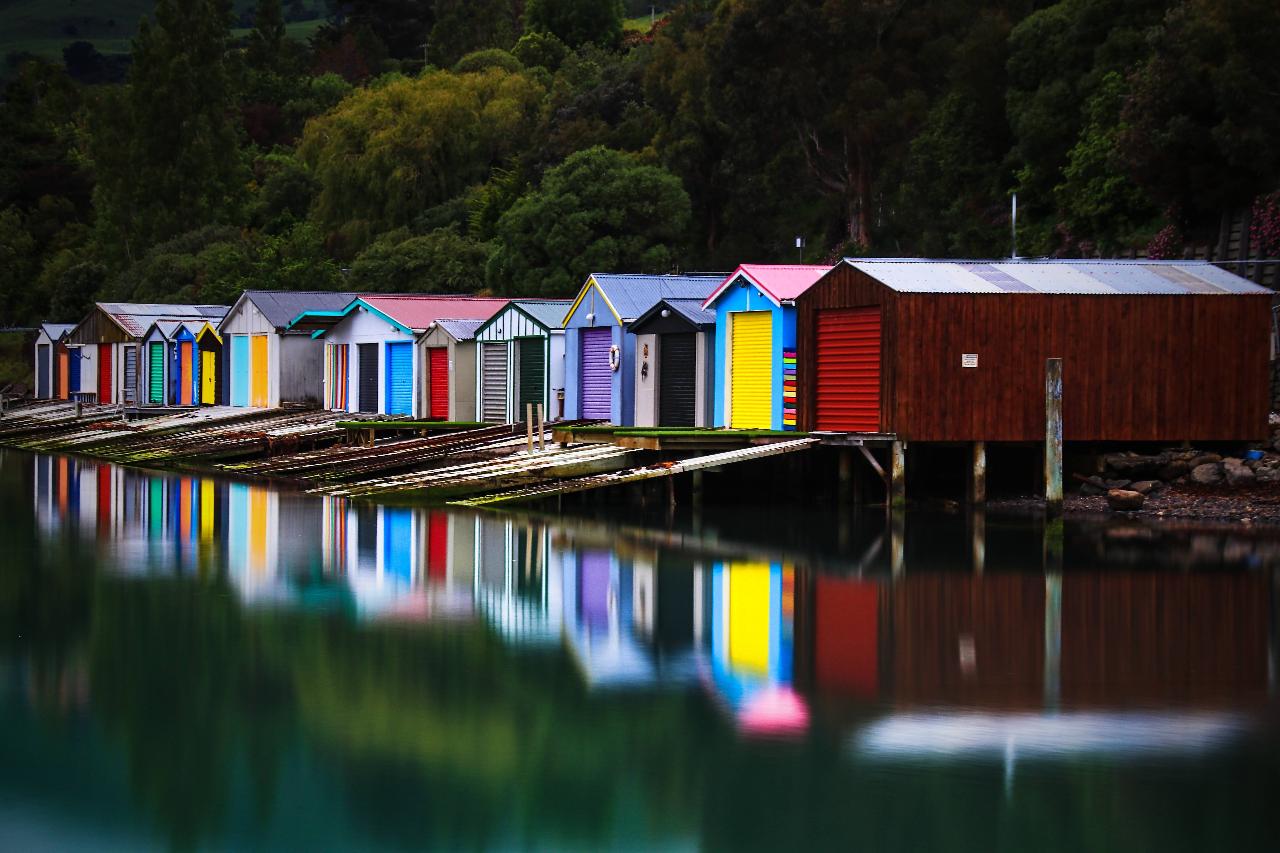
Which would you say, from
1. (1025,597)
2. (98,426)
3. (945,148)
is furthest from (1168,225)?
(98,426)

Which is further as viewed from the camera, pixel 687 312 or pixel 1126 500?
pixel 687 312

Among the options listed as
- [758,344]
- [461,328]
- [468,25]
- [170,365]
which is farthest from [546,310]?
[468,25]


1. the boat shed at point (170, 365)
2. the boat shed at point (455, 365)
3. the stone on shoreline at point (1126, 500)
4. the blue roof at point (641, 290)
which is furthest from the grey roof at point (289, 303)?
the stone on shoreline at point (1126, 500)

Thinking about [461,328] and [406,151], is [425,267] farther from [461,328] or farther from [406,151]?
[461,328]

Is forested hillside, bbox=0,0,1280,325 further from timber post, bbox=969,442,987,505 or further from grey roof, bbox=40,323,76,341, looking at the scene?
timber post, bbox=969,442,987,505

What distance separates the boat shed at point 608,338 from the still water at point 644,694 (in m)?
10.9

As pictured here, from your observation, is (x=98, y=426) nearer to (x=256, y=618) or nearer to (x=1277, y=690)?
(x=256, y=618)

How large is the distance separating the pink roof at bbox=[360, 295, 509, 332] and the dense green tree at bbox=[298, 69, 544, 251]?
28.9 meters

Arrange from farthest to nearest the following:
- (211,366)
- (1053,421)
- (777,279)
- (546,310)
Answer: (211,366) < (546,310) < (777,279) < (1053,421)

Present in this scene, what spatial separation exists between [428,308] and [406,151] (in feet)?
105

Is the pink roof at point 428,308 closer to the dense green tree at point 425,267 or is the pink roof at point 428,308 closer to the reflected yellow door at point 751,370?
the reflected yellow door at point 751,370

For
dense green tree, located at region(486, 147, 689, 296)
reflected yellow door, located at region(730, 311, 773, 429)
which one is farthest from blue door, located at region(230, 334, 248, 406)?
reflected yellow door, located at region(730, 311, 773, 429)

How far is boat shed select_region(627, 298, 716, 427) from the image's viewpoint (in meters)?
33.2

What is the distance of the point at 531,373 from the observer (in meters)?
39.3
